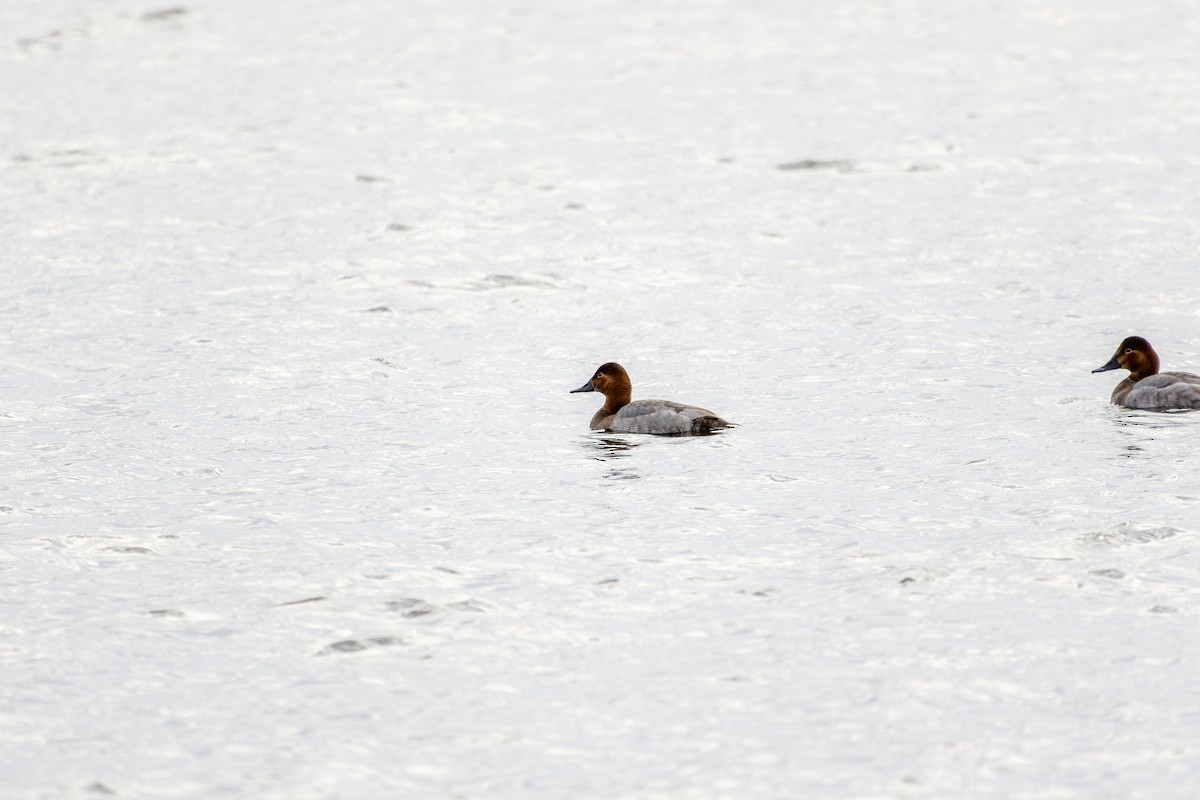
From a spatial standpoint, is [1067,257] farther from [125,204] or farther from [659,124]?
[125,204]

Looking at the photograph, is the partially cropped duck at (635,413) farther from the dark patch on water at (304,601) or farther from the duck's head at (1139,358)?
the dark patch on water at (304,601)

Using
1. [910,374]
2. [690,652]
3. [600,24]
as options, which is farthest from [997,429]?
[600,24]

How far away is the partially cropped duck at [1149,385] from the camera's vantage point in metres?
17.8

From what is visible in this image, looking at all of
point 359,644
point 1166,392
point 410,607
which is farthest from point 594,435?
point 359,644

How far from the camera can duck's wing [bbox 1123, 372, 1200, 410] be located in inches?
698

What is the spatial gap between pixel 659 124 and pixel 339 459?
64.8 feet

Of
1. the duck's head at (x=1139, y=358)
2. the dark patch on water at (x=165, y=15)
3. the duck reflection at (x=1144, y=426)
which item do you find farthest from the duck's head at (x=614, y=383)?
the dark patch on water at (x=165, y=15)

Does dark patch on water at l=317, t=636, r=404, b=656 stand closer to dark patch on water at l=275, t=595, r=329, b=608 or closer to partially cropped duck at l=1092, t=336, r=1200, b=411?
dark patch on water at l=275, t=595, r=329, b=608

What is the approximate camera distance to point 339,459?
55.2 feet

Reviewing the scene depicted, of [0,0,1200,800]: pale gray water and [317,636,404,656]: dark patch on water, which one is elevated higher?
[0,0,1200,800]: pale gray water

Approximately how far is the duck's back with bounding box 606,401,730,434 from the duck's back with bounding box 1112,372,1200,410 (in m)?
4.42

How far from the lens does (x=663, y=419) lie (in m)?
17.9

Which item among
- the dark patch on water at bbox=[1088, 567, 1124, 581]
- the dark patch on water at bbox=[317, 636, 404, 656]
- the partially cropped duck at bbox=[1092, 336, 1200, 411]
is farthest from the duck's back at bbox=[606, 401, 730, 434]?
the dark patch on water at bbox=[317, 636, 404, 656]

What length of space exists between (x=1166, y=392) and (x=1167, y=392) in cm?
2
